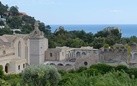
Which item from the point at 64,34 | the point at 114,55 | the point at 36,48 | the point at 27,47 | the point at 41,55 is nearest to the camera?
the point at 114,55

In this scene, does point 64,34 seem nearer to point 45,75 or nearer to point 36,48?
point 36,48

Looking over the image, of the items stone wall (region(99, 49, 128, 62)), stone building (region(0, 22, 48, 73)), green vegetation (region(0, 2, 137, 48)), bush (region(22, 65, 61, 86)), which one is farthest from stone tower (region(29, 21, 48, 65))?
bush (region(22, 65, 61, 86))

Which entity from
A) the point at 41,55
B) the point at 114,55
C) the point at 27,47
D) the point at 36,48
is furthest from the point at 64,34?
the point at 114,55

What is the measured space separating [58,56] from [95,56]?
282 inches

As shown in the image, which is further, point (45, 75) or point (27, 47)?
point (27, 47)

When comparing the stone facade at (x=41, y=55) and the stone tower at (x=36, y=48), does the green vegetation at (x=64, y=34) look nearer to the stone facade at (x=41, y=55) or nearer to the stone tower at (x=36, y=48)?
the stone facade at (x=41, y=55)

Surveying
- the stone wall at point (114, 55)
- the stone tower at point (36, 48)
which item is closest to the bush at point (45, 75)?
the stone wall at point (114, 55)

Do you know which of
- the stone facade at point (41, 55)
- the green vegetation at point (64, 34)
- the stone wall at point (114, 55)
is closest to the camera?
the stone wall at point (114, 55)

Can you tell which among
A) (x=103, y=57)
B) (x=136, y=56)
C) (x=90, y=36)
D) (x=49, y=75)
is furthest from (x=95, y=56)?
(x=90, y=36)

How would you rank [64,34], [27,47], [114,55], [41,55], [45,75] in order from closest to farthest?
[45,75]
[114,55]
[27,47]
[41,55]
[64,34]

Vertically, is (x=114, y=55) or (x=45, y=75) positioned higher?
(x=45, y=75)

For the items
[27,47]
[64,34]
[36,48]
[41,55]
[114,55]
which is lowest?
[64,34]

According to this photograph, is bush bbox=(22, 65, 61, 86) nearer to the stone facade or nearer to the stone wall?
the stone facade

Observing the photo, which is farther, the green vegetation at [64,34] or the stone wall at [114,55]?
the green vegetation at [64,34]
